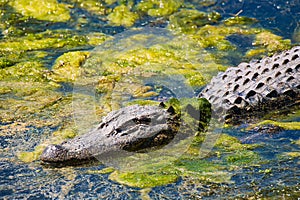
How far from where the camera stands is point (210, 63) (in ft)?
29.5

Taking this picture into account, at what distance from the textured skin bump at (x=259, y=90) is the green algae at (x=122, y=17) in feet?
12.9

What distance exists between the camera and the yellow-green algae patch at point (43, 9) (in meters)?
11.0

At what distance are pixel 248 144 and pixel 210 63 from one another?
10.3 ft

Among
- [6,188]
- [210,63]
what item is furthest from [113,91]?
[6,188]

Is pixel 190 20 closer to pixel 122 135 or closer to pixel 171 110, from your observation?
pixel 171 110

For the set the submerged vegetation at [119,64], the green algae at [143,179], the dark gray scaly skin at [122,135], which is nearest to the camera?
the green algae at [143,179]

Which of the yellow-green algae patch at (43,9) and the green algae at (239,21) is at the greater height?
the green algae at (239,21)

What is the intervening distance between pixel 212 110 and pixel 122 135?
5.72 feet

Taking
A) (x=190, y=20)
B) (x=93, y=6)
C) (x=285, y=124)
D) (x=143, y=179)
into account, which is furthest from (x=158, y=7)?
(x=143, y=179)

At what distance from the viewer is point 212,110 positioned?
6.94m

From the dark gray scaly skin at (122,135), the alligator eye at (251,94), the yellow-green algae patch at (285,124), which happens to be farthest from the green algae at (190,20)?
the dark gray scaly skin at (122,135)

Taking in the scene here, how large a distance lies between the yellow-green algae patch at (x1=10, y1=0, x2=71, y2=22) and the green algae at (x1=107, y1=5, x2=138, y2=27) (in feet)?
3.26

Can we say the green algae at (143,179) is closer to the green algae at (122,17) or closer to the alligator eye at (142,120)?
the alligator eye at (142,120)

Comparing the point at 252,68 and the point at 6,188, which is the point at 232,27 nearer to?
the point at 252,68
